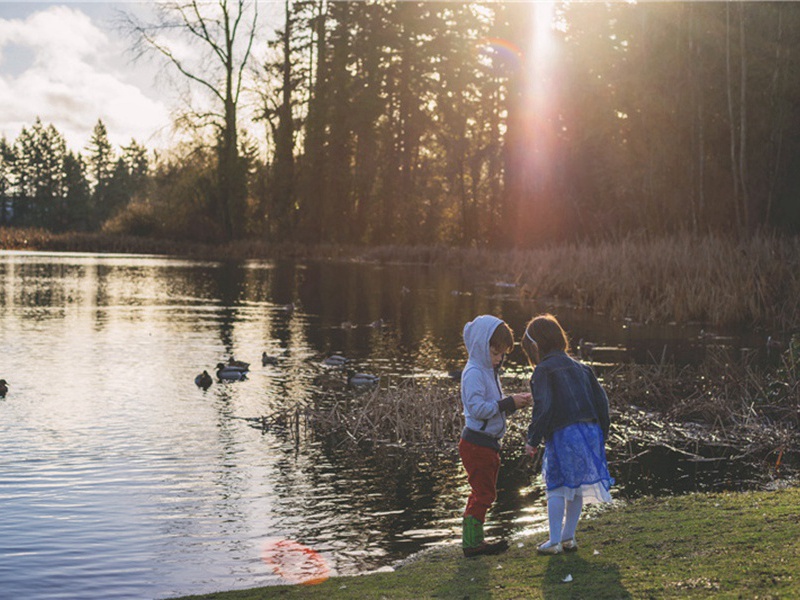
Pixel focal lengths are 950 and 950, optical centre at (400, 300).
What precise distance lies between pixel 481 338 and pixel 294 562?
2376mm

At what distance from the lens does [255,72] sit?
6103 centimetres

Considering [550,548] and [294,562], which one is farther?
[294,562]

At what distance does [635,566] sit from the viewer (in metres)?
6.05

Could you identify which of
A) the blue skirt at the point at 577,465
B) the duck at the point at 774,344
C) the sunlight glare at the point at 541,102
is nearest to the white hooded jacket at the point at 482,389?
the blue skirt at the point at 577,465

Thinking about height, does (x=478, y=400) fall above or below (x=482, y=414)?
above

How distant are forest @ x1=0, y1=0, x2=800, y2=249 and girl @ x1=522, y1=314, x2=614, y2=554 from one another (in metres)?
28.1

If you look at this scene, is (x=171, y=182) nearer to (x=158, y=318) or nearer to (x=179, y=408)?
(x=158, y=318)

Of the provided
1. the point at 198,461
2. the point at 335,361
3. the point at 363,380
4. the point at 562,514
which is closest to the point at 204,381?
the point at 363,380

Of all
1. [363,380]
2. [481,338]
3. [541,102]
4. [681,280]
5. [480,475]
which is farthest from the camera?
[541,102]

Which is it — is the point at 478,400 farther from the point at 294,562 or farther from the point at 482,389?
the point at 294,562

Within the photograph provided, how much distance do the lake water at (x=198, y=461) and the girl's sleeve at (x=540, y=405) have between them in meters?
1.82

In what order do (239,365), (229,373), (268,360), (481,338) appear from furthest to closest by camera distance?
(268,360) < (239,365) < (229,373) < (481,338)

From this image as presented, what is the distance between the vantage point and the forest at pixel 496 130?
1406 inches

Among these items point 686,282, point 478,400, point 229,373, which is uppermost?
point 686,282
